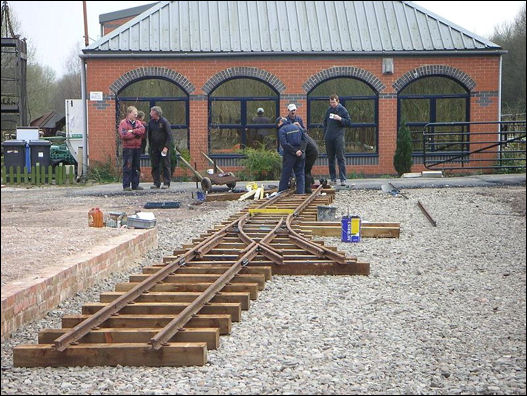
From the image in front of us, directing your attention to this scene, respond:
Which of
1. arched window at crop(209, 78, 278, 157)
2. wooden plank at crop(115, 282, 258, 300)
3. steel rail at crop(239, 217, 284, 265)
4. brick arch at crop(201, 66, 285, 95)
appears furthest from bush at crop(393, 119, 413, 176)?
wooden plank at crop(115, 282, 258, 300)

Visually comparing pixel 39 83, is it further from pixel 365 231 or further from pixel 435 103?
pixel 365 231

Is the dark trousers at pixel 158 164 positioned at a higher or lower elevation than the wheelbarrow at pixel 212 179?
higher

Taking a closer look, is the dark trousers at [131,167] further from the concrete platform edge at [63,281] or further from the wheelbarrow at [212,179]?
the concrete platform edge at [63,281]

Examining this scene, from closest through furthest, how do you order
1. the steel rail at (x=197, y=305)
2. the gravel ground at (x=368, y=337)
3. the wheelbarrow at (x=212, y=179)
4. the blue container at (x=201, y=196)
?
1. the gravel ground at (x=368, y=337)
2. the steel rail at (x=197, y=305)
3. the blue container at (x=201, y=196)
4. the wheelbarrow at (x=212, y=179)

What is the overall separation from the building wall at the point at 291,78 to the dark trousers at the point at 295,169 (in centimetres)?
Result: 766

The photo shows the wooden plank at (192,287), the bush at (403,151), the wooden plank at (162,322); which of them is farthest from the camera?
the bush at (403,151)

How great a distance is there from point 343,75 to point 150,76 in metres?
5.51

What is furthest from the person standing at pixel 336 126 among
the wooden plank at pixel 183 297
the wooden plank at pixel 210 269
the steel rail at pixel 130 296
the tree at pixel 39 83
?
the tree at pixel 39 83

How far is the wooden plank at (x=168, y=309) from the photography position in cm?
675

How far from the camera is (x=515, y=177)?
2172 cm

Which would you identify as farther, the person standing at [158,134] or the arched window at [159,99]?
the arched window at [159,99]

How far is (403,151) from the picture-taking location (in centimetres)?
2394

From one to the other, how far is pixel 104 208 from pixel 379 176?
10872mm

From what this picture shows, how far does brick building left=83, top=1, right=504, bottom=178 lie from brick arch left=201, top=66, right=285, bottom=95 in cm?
3
